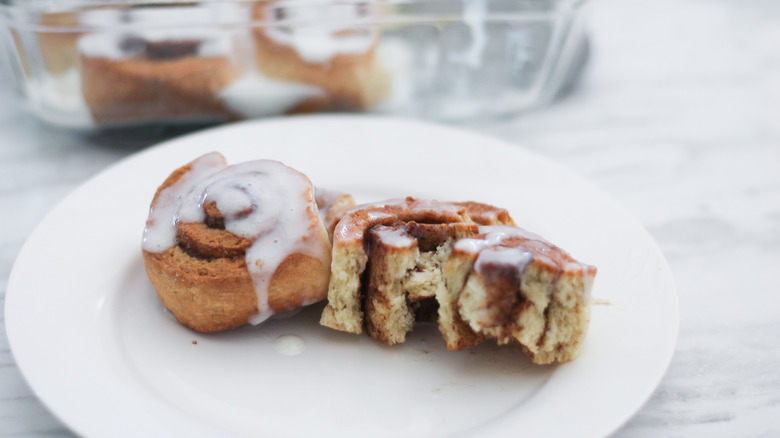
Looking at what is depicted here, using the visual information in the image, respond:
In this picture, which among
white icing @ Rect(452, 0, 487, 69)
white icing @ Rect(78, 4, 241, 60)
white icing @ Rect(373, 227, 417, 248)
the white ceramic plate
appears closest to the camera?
the white ceramic plate

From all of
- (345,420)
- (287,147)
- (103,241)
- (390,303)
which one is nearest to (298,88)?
(287,147)

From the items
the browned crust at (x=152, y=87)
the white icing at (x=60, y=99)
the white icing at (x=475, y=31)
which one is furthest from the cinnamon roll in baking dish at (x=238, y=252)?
the white icing at (x=475, y=31)

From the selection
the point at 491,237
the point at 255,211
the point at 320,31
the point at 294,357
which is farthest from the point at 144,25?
the point at 491,237

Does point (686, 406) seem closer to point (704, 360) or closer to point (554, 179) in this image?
point (704, 360)

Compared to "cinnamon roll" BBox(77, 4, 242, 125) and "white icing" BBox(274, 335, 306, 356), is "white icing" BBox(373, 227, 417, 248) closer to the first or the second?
"white icing" BBox(274, 335, 306, 356)

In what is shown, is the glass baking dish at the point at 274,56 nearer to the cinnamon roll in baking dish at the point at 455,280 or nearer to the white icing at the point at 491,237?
the cinnamon roll in baking dish at the point at 455,280

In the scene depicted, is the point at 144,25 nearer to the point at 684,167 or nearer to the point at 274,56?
the point at 274,56

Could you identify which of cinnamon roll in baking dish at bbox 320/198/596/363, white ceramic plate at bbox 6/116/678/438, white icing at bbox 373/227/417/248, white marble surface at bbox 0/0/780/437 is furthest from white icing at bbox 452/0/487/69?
white icing at bbox 373/227/417/248
